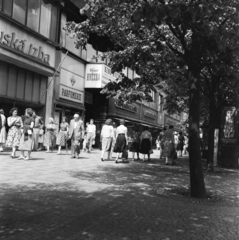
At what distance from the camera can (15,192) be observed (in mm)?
6250

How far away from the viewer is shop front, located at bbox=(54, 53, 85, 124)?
796 inches

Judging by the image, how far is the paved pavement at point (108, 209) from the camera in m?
4.19

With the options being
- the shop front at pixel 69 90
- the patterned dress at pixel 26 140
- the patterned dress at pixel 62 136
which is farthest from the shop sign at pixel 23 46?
the patterned dress at pixel 26 140

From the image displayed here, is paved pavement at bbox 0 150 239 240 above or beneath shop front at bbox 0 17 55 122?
beneath

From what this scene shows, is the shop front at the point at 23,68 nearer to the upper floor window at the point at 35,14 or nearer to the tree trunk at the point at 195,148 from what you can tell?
the upper floor window at the point at 35,14

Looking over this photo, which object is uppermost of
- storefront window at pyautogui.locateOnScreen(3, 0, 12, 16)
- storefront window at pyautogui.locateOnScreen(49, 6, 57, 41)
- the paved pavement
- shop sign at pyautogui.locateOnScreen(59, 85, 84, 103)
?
storefront window at pyautogui.locateOnScreen(49, 6, 57, 41)

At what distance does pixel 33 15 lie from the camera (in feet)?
57.8

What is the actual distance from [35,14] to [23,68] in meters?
3.21

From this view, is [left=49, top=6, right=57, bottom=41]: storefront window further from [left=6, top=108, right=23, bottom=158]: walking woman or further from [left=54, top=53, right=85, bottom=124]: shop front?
[left=6, top=108, right=23, bottom=158]: walking woman

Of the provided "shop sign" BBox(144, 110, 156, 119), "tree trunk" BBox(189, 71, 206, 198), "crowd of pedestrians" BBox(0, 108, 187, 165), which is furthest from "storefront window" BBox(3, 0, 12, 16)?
"shop sign" BBox(144, 110, 156, 119)

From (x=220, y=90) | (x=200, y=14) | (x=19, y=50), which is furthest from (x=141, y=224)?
(x=19, y=50)

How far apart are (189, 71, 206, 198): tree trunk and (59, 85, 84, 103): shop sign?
46.2 feet

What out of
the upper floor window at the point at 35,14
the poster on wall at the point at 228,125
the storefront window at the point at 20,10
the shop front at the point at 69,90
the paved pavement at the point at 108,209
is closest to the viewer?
the paved pavement at the point at 108,209

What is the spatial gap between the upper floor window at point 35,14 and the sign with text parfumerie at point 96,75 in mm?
4278
